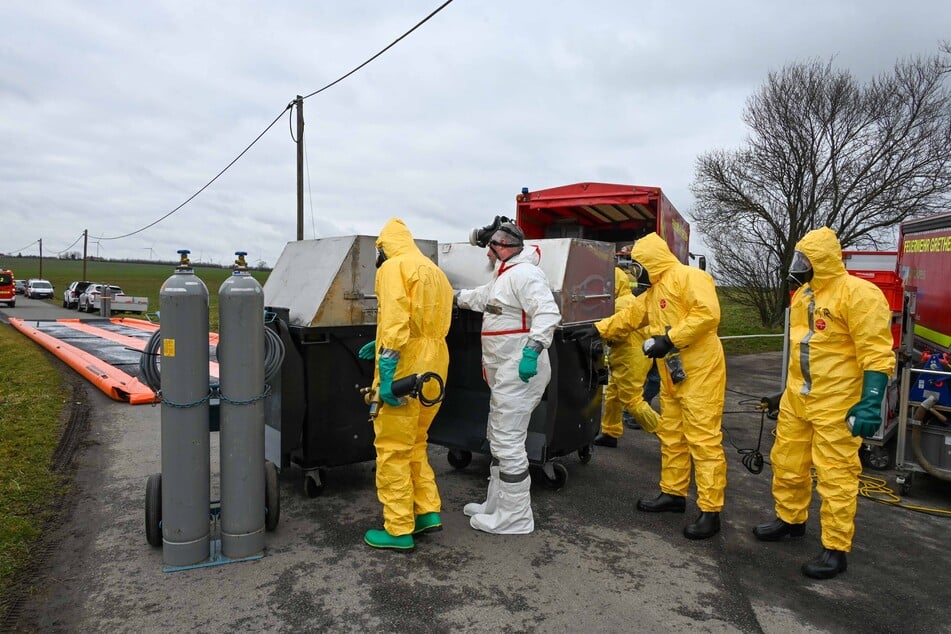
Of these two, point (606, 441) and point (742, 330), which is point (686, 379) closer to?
point (606, 441)

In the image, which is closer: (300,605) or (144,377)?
(300,605)

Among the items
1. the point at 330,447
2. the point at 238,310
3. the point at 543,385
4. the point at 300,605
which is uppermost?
the point at 238,310

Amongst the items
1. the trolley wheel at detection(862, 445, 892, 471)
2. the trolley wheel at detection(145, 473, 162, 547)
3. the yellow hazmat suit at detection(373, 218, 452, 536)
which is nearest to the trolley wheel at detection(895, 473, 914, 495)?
the trolley wheel at detection(862, 445, 892, 471)

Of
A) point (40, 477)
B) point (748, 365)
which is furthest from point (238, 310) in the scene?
point (748, 365)

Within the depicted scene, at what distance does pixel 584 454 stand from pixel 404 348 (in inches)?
92.8

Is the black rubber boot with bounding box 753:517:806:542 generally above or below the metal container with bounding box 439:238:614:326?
below

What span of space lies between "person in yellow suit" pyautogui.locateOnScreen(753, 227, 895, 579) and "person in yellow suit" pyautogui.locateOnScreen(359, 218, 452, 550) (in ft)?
6.90

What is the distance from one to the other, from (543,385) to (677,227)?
252 inches

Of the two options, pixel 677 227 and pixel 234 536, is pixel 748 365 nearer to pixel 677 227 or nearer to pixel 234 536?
pixel 677 227

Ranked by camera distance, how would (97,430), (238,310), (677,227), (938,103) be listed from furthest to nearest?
(938,103) < (677,227) < (97,430) < (238,310)

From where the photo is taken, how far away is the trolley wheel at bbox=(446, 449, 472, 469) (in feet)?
17.2

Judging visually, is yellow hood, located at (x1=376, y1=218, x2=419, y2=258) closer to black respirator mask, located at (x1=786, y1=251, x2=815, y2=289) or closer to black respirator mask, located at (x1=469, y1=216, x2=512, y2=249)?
black respirator mask, located at (x1=469, y1=216, x2=512, y2=249)

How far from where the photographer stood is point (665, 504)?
4316 mm

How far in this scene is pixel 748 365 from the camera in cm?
1291
